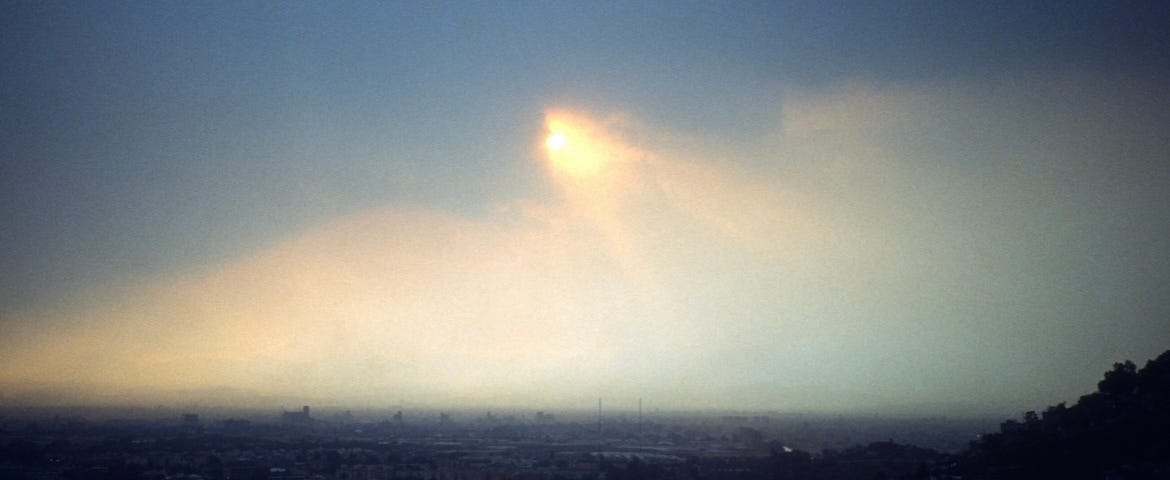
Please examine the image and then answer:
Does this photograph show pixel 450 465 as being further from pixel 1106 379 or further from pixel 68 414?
pixel 1106 379

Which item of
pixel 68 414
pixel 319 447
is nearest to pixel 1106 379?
pixel 319 447

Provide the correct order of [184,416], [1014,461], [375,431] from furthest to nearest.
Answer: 1. [375,431]
2. [184,416]
3. [1014,461]

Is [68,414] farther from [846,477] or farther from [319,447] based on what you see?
[846,477]

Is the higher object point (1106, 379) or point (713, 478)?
point (1106, 379)

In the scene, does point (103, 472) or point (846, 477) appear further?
point (103, 472)

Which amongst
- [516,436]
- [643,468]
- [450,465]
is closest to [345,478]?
[450,465]

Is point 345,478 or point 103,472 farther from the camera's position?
point 345,478

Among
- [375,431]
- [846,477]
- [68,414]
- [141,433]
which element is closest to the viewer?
[846,477]
